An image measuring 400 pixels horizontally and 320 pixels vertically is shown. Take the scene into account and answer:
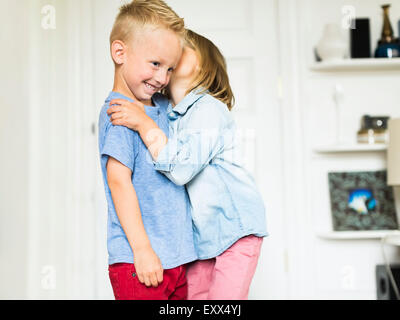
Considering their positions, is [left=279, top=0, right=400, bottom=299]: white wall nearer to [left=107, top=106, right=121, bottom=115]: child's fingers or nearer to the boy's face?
the boy's face

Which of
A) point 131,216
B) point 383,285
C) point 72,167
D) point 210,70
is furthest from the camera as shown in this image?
point 383,285

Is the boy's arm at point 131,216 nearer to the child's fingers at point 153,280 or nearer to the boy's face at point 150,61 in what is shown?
the child's fingers at point 153,280

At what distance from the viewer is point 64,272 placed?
2.81 feet

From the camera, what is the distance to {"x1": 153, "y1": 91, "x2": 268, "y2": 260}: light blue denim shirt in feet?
2.26

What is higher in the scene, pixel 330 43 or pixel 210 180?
pixel 330 43

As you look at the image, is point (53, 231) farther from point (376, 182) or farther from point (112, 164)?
point (376, 182)

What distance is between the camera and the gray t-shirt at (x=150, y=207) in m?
0.66

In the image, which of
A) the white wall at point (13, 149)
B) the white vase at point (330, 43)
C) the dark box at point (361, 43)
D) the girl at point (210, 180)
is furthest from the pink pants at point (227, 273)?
the dark box at point (361, 43)

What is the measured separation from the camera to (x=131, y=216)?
0.65 metres

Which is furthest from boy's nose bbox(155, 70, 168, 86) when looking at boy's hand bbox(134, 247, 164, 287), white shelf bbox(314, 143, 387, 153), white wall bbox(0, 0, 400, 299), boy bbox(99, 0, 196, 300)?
white shelf bbox(314, 143, 387, 153)

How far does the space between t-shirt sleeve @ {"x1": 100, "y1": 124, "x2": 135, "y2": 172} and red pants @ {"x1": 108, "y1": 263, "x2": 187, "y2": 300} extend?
0.17m

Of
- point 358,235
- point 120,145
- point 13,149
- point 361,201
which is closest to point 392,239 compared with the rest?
point 358,235

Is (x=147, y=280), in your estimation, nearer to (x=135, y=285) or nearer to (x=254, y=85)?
(x=135, y=285)

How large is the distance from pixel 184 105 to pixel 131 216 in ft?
0.71
